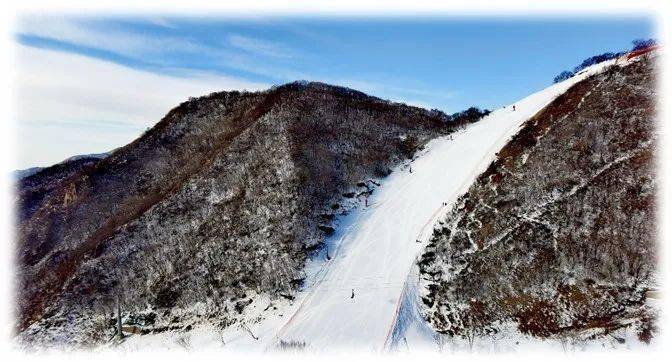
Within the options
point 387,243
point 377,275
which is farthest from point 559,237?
point 377,275

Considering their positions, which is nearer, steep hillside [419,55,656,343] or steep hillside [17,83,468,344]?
steep hillside [419,55,656,343]

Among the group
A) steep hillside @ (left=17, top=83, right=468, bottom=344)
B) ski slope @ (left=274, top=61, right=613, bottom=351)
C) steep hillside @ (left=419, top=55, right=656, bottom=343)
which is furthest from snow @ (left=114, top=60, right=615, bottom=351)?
steep hillside @ (left=17, top=83, right=468, bottom=344)

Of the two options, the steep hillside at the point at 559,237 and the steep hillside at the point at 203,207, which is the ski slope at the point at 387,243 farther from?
the steep hillside at the point at 203,207

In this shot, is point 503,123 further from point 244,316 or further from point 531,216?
point 244,316

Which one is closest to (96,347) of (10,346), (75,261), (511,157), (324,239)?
(10,346)

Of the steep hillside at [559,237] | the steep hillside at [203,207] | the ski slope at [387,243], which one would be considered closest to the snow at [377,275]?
the ski slope at [387,243]

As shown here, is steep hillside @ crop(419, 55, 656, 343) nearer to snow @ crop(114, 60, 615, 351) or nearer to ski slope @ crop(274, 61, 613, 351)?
snow @ crop(114, 60, 615, 351)

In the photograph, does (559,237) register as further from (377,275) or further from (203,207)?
(203,207)
